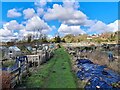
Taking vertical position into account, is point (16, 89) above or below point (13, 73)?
below

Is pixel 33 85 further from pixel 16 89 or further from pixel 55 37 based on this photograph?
pixel 55 37

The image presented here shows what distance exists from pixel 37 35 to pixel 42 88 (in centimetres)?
7929

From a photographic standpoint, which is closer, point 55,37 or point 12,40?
point 12,40

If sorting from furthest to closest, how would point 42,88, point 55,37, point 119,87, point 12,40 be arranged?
point 55,37 → point 12,40 → point 42,88 → point 119,87

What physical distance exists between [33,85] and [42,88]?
78cm

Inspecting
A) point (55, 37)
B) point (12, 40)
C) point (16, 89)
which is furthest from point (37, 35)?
point (16, 89)

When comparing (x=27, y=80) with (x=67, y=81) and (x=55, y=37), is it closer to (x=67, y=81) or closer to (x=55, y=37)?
(x=67, y=81)

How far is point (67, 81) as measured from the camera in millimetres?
16062

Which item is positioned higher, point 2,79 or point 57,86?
point 2,79

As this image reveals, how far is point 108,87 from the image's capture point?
11.8 metres

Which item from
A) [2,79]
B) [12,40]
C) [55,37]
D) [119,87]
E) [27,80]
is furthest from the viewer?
[55,37]

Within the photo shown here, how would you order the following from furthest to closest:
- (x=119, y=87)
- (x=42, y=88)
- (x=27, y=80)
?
1. (x=27, y=80)
2. (x=42, y=88)
3. (x=119, y=87)

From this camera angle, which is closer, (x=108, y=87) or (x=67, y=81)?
(x=108, y=87)

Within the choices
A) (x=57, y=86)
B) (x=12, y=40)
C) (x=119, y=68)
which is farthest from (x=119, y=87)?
(x=12, y=40)
